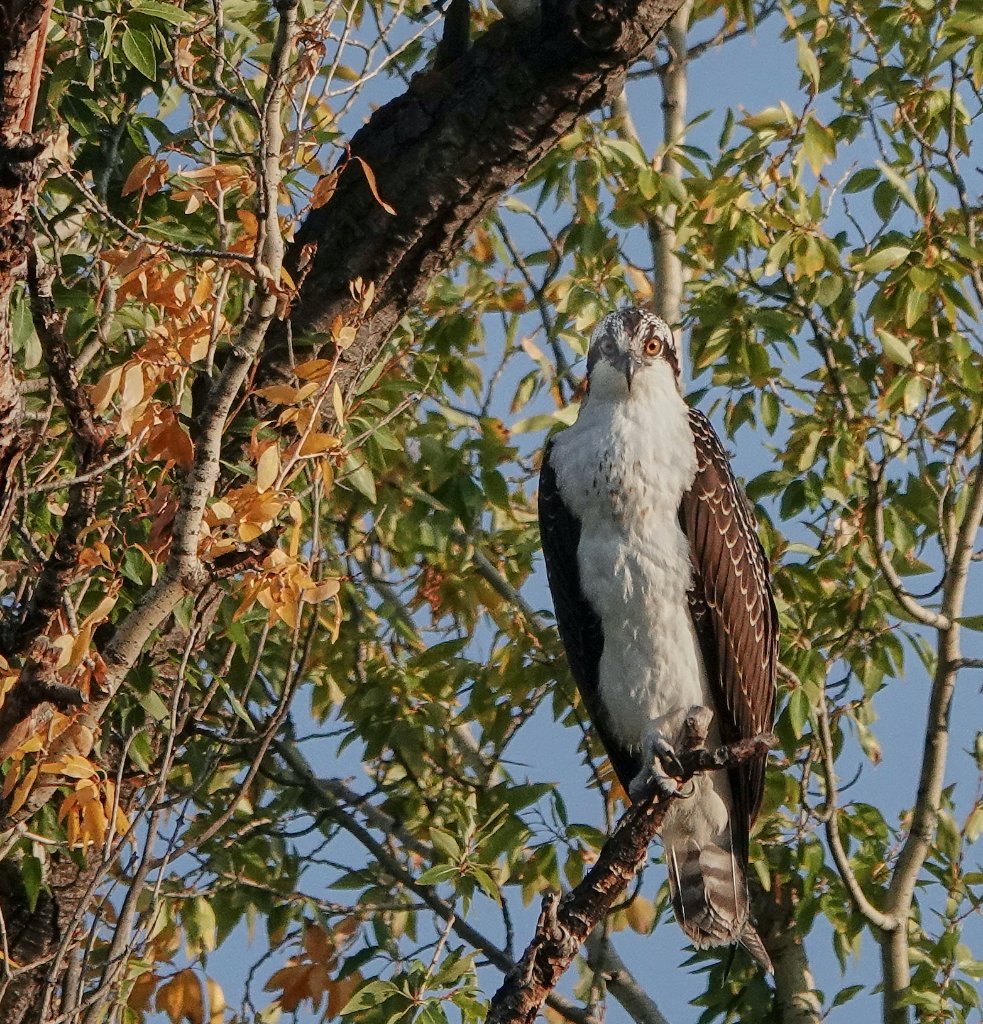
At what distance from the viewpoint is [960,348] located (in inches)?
205

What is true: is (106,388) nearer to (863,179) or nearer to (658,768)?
(658,768)

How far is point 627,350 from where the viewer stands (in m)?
4.83

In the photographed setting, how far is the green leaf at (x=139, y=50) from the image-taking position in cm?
375

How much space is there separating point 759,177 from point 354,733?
7.99 feet

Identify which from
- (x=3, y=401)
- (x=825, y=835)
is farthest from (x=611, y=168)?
(x=3, y=401)

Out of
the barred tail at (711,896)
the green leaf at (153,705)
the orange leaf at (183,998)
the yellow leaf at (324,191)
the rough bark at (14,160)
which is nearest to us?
the rough bark at (14,160)

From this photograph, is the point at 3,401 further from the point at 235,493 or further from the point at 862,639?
the point at 862,639

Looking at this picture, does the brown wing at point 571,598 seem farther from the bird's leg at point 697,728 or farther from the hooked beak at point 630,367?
the bird's leg at point 697,728

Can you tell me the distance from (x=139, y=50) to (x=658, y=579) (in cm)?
208

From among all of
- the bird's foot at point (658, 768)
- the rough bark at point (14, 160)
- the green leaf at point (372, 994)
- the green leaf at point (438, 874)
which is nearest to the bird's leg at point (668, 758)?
the bird's foot at point (658, 768)

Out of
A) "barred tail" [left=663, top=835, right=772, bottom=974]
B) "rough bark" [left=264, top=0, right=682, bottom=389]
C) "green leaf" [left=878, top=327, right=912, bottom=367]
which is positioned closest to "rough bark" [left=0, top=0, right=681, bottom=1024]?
"rough bark" [left=264, top=0, right=682, bottom=389]

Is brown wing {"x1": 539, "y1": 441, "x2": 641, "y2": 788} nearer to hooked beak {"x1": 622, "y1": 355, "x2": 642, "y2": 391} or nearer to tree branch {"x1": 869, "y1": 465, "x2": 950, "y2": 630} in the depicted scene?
hooked beak {"x1": 622, "y1": 355, "x2": 642, "y2": 391}

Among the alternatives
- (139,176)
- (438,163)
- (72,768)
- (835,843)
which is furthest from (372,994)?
(438,163)

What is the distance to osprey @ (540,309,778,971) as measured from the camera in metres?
4.61
